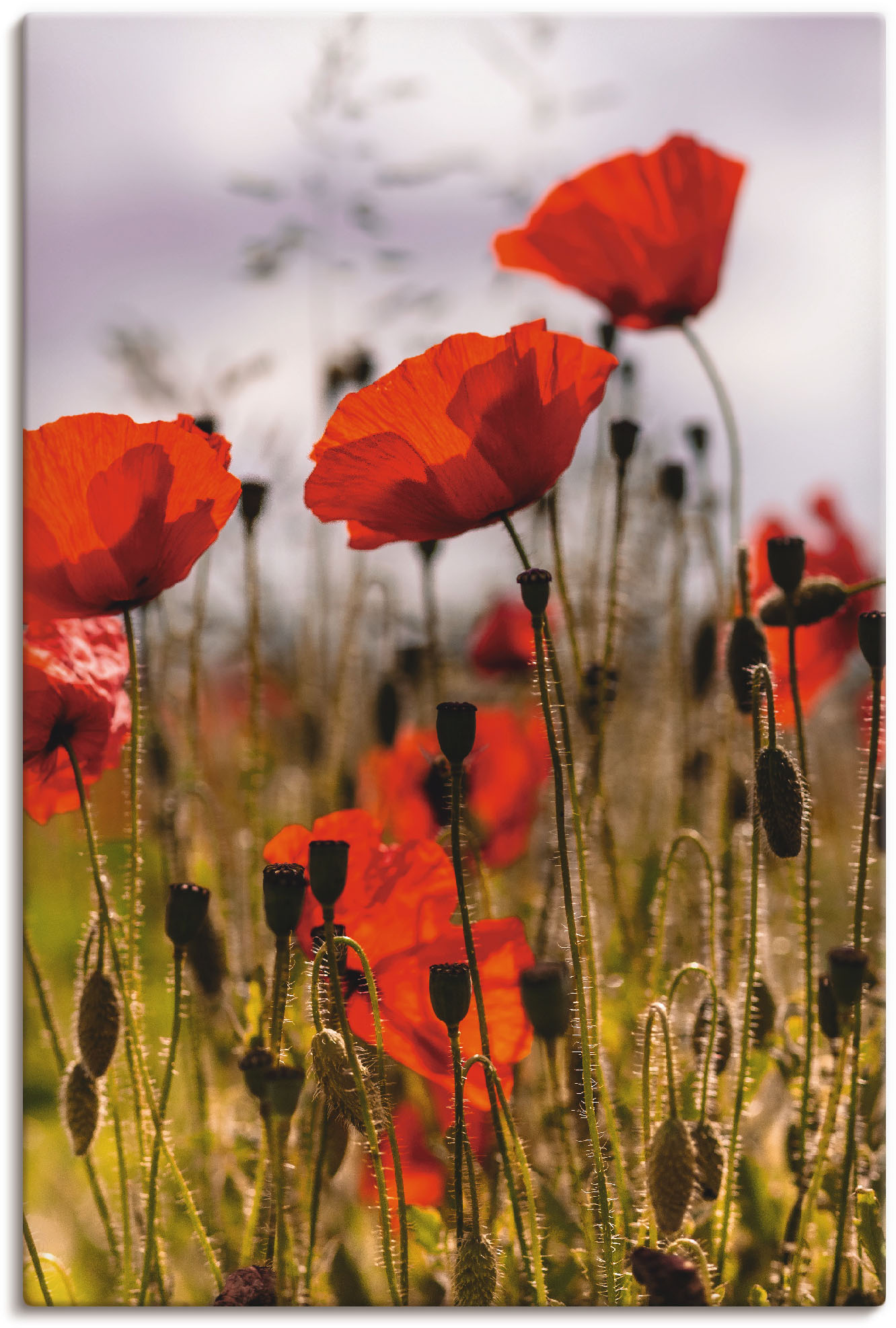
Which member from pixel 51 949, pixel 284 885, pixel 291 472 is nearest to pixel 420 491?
pixel 284 885

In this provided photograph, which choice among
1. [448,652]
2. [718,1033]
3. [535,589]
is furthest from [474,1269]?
[448,652]

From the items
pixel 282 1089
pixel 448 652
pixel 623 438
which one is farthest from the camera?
pixel 448 652

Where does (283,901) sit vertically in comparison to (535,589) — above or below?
below

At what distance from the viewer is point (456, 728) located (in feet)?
2.64

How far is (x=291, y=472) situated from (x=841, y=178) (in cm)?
72

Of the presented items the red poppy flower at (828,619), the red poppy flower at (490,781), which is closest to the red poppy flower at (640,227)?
the red poppy flower at (828,619)

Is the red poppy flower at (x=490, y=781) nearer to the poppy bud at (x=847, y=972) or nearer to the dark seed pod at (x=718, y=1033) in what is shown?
the dark seed pod at (x=718, y=1033)

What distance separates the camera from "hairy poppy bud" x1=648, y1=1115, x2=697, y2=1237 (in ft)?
2.66

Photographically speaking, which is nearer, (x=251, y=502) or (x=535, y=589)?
(x=535, y=589)

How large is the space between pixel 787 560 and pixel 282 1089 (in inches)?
21.8

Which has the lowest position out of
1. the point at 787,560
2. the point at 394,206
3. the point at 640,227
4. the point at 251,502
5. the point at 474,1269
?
the point at 474,1269

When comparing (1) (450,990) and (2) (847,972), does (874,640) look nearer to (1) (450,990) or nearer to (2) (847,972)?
(2) (847,972)

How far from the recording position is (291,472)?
4.55 ft

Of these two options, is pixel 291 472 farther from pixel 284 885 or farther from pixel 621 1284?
pixel 621 1284
